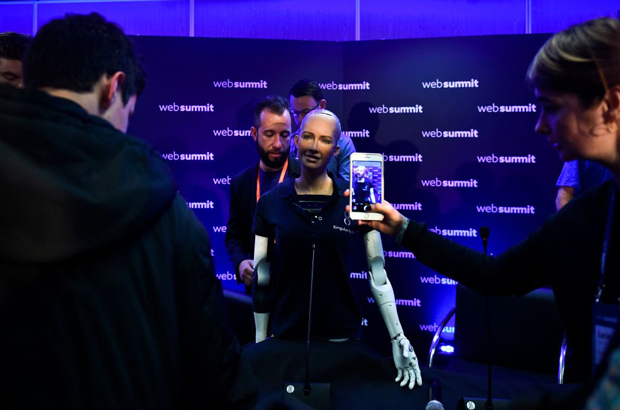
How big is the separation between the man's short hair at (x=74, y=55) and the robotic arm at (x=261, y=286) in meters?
1.91

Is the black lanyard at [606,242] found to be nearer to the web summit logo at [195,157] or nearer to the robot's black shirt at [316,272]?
the robot's black shirt at [316,272]

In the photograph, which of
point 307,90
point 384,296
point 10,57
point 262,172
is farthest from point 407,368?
point 307,90

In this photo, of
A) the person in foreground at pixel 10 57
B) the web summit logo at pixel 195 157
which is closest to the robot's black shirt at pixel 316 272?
the person in foreground at pixel 10 57

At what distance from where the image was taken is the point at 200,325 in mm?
1187

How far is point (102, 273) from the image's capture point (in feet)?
3.36

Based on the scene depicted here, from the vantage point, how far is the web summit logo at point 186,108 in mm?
5020

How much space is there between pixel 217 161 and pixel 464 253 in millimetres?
3666

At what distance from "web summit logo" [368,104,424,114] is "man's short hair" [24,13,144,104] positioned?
3890mm

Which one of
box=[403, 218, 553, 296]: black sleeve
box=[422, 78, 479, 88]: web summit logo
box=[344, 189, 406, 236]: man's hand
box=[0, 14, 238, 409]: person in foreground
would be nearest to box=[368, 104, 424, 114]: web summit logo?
box=[422, 78, 479, 88]: web summit logo

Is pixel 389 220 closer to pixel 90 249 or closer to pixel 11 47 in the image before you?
pixel 90 249

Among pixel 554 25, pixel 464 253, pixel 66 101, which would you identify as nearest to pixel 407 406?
pixel 464 253

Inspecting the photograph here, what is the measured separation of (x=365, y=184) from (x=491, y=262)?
775 mm

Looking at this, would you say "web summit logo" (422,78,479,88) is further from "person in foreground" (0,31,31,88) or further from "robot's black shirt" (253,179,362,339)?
"person in foreground" (0,31,31,88)

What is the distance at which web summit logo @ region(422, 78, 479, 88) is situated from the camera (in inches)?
187
